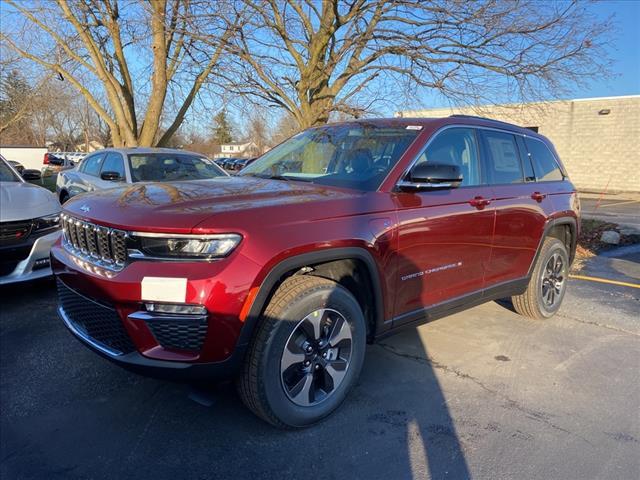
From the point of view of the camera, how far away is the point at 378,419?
2916 mm

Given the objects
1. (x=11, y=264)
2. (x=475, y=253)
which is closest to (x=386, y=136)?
(x=475, y=253)

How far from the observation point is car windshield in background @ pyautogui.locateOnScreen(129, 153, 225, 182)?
7766mm

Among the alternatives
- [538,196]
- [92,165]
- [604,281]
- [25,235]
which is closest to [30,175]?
[25,235]

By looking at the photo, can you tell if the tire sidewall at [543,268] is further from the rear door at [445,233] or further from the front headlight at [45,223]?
the front headlight at [45,223]

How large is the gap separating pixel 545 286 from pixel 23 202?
18.5 feet

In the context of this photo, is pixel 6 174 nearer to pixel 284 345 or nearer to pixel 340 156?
pixel 340 156

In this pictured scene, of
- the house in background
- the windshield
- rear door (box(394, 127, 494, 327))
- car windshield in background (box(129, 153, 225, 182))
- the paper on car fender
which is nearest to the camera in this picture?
the paper on car fender

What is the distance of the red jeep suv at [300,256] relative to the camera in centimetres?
231

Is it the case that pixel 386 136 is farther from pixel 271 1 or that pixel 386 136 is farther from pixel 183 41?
pixel 183 41

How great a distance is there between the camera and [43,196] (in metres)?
5.46

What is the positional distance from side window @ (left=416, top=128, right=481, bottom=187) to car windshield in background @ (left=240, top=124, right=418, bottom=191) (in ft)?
0.70

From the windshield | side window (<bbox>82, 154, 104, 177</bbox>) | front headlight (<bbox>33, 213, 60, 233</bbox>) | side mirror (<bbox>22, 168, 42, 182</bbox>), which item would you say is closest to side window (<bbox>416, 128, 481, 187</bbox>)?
front headlight (<bbox>33, 213, 60, 233</bbox>)

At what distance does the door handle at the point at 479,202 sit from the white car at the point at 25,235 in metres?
3.86

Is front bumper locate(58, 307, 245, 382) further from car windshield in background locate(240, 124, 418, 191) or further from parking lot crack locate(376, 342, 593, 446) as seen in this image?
parking lot crack locate(376, 342, 593, 446)
